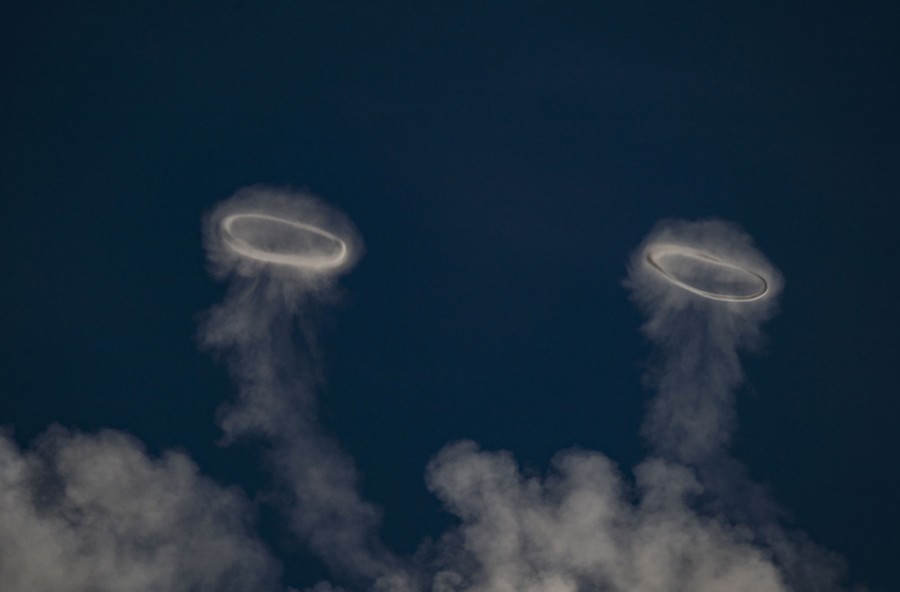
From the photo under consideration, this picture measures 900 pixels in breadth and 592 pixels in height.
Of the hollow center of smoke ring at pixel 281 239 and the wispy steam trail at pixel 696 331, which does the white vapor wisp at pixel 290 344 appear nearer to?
the hollow center of smoke ring at pixel 281 239

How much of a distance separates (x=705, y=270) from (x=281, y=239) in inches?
696

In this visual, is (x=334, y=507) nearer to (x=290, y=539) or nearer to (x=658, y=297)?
(x=290, y=539)

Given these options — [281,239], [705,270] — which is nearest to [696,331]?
[705,270]

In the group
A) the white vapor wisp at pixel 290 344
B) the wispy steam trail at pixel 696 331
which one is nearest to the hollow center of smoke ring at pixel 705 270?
the wispy steam trail at pixel 696 331

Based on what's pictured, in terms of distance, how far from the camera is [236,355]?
27.2 meters

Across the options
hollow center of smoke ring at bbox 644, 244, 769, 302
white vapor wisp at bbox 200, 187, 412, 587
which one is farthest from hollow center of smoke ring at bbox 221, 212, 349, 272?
hollow center of smoke ring at bbox 644, 244, 769, 302

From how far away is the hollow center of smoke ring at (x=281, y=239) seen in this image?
26719 millimetres

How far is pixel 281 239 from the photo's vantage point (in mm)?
27781

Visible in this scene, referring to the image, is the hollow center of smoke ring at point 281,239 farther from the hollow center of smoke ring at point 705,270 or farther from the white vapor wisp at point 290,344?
the hollow center of smoke ring at point 705,270

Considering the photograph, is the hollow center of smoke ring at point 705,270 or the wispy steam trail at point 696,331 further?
the hollow center of smoke ring at point 705,270

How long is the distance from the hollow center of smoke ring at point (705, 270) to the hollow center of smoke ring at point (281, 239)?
1263 centimetres

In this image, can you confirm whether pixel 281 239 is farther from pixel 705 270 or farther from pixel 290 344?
pixel 705 270

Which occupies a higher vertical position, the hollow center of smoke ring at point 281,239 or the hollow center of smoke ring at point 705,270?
the hollow center of smoke ring at point 705,270

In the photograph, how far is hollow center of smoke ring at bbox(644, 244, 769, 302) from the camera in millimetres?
26719
